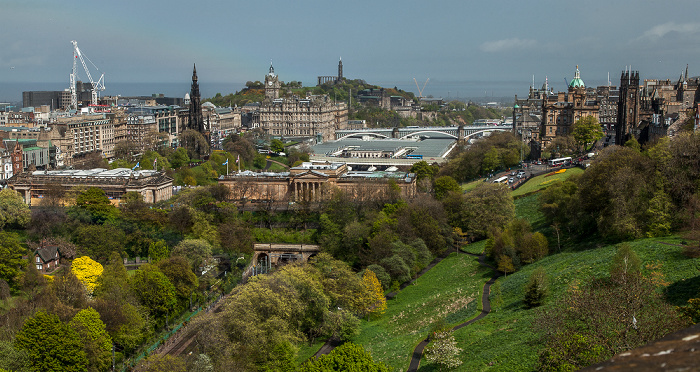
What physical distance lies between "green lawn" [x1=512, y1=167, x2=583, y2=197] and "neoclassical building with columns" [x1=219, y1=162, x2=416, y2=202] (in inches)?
466

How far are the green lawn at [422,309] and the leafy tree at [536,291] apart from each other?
3822 millimetres

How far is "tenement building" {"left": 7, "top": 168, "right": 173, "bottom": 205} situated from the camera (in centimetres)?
7256

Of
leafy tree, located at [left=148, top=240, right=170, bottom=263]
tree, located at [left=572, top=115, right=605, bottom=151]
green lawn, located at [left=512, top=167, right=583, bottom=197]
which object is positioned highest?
tree, located at [left=572, top=115, right=605, bottom=151]

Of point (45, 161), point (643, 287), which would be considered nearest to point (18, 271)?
point (643, 287)

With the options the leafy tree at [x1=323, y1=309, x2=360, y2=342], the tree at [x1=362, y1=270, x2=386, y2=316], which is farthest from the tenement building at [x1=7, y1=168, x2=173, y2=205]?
the leafy tree at [x1=323, y1=309, x2=360, y2=342]

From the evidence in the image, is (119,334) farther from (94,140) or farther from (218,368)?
(94,140)

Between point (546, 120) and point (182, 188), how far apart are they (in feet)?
146

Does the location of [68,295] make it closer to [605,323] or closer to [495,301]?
[495,301]

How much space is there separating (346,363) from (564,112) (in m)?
63.5

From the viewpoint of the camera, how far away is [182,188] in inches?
3152

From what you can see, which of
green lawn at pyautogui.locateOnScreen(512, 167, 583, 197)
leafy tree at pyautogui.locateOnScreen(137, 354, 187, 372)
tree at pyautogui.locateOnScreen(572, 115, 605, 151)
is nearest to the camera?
leafy tree at pyautogui.locateOnScreen(137, 354, 187, 372)

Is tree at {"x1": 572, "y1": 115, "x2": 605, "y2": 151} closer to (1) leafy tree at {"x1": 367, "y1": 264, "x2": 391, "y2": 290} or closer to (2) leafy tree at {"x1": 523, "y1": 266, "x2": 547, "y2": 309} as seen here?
(1) leafy tree at {"x1": 367, "y1": 264, "x2": 391, "y2": 290}

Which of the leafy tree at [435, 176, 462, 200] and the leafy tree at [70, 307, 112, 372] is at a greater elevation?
the leafy tree at [435, 176, 462, 200]

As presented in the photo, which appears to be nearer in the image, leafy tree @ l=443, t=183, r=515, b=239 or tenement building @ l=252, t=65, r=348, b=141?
leafy tree @ l=443, t=183, r=515, b=239
